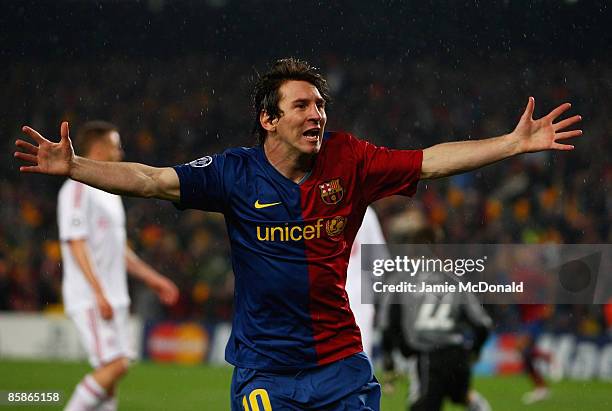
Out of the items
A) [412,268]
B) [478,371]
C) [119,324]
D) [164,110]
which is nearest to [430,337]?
[412,268]

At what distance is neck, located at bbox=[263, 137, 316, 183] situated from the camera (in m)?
4.19

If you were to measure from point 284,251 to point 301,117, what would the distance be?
1.76ft

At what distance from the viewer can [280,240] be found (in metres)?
4.09

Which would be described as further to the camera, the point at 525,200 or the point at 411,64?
the point at 411,64

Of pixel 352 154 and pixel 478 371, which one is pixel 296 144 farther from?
pixel 478 371

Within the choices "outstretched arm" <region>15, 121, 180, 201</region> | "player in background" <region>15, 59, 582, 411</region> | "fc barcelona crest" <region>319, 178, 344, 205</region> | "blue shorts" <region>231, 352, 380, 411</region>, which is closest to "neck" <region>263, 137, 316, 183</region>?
"player in background" <region>15, 59, 582, 411</region>

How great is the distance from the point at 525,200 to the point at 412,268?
8556 mm

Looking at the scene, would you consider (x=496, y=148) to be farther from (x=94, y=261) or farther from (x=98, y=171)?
(x=94, y=261)

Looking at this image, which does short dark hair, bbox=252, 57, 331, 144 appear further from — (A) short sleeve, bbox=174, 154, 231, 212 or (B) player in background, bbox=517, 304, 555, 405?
(B) player in background, bbox=517, 304, 555, 405

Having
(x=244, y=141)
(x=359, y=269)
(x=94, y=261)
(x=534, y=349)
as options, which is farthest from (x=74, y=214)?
(x=244, y=141)

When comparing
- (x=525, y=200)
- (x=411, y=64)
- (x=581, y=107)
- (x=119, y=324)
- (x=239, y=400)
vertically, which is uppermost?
(x=411, y=64)

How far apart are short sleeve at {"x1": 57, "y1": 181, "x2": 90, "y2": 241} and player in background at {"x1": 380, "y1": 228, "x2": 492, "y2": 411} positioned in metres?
2.14

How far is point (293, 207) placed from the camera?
4102mm

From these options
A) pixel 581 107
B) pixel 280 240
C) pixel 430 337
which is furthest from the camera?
pixel 581 107
